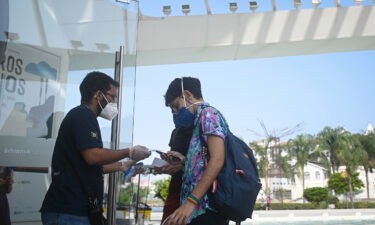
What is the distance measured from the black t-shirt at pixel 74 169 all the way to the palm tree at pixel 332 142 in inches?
1503

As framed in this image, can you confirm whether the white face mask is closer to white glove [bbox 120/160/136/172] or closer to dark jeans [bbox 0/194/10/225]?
white glove [bbox 120/160/136/172]

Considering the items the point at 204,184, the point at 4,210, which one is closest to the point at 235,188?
the point at 204,184

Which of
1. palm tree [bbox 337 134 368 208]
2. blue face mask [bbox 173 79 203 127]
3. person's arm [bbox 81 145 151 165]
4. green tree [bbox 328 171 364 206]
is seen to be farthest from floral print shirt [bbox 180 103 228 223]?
palm tree [bbox 337 134 368 208]

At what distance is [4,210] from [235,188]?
5.71 ft

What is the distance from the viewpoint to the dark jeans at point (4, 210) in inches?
92.3

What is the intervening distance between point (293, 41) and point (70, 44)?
4996 mm

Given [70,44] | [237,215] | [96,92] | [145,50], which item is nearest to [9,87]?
[70,44]

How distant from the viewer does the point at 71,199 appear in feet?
5.32

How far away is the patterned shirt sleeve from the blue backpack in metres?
0.09

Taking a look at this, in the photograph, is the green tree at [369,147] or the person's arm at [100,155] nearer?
the person's arm at [100,155]

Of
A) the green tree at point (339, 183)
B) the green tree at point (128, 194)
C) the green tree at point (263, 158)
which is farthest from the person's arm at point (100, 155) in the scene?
the green tree at point (339, 183)

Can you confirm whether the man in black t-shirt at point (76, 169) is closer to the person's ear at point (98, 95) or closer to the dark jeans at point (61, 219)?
the dark jeans at point (61, 219)

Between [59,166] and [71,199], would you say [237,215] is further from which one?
[59,166]

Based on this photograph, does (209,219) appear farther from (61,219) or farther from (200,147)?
(61,219)
